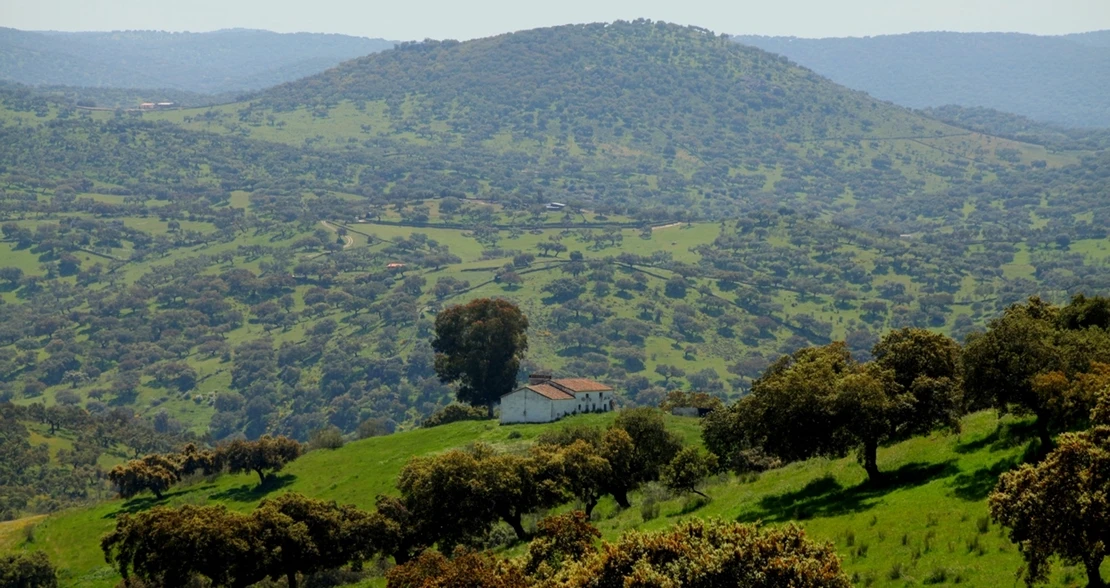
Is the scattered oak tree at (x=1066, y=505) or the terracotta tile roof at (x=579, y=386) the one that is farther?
the terracotta tile roof at (x=579, y=386)

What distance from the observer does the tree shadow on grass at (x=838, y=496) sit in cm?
4206

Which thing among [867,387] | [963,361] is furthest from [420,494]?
[963,361]

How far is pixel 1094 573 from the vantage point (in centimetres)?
2631

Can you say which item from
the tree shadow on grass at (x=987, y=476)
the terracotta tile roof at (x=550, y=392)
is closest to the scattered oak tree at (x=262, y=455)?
the terracotta tile roof at (x=550, y=392)

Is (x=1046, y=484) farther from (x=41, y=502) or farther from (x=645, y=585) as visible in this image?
(x=41, y=502)

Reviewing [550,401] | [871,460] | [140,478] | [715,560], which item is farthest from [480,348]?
[715,560]

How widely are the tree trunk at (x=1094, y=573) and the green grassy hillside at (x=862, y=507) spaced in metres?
1.86

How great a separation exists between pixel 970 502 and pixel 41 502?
383 feet

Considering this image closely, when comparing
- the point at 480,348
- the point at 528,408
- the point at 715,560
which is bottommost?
the point at 528,408

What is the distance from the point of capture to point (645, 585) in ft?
82.8

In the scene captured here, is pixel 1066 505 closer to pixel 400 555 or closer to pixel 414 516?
pixel 414 516

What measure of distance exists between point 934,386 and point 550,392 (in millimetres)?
52030

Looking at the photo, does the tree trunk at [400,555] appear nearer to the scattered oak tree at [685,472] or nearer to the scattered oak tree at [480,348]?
the scattered oak tree at [685,472]

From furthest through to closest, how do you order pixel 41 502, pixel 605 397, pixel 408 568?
pixel 41 502
pixel 605 397
pixel 408 568
